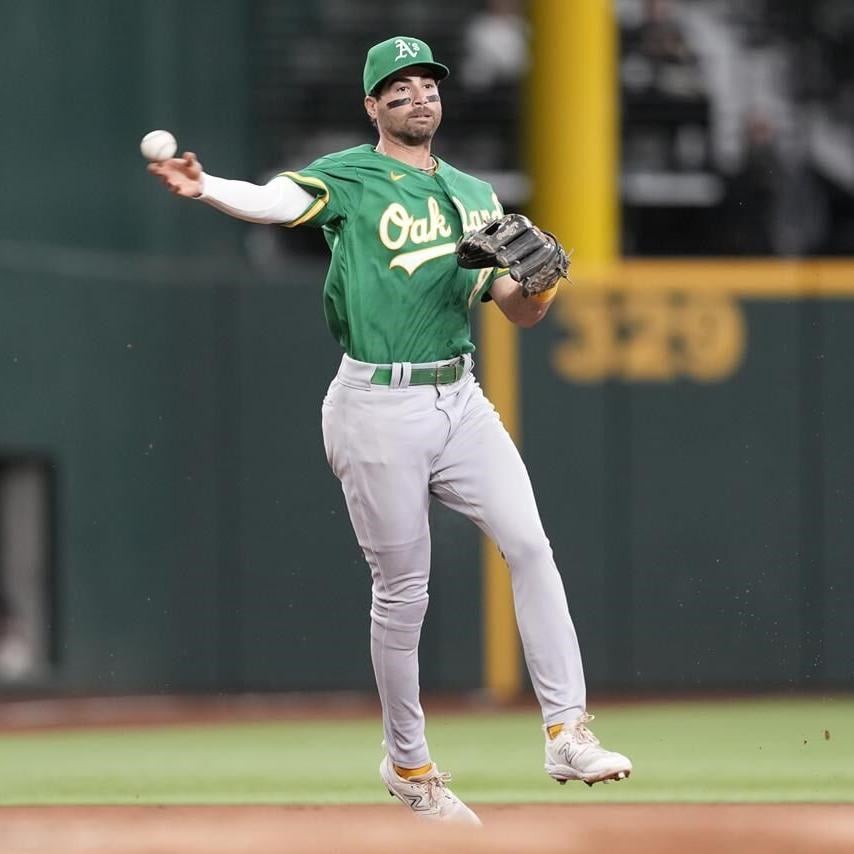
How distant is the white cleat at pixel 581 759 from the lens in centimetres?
449

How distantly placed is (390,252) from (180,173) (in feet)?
1.88

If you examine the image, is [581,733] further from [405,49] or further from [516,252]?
[405,49]

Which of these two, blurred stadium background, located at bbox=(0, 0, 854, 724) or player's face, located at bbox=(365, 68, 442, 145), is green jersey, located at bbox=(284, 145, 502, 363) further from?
blurred stadium background, located at bbox=(0, 0, 854, 724)

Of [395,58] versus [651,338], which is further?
[651,338]

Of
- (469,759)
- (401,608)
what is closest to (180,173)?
(401,608)

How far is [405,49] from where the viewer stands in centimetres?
467

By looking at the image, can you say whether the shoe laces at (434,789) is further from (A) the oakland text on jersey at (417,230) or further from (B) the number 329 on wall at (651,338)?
(B) the number 329 on wall at (651,338)

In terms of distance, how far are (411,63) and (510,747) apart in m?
3.56

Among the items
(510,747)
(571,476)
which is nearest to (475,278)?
(510,747)

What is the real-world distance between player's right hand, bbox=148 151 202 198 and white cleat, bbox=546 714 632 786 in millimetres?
1612

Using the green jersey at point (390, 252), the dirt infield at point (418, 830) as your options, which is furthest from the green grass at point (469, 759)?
the green jersey at point (390, 252)

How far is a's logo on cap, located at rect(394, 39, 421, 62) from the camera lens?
4.66 m

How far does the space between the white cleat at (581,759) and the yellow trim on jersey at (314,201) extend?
143 cm

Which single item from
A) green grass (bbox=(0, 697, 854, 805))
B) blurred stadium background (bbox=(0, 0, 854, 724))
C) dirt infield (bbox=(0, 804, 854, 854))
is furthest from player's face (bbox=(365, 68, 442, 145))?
blurred stadium background (bbox=(0, 0, 854, 724))
